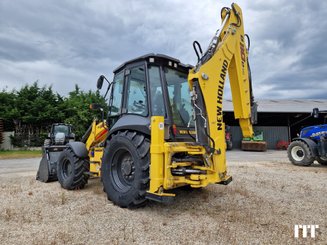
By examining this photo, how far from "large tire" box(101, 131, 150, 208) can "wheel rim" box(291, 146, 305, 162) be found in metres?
8.59

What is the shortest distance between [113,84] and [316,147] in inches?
339

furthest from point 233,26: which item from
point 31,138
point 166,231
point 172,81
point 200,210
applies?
point 31,138

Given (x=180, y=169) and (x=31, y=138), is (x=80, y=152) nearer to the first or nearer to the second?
(x=180, y=169)

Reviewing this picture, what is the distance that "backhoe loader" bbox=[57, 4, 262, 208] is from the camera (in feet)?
12.1

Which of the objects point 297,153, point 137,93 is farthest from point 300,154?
point 137,93

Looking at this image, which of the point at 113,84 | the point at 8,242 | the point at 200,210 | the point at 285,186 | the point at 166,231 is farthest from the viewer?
the point at 285,186

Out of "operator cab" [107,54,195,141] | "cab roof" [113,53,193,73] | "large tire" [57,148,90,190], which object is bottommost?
"large tire" [57,148,90,190]

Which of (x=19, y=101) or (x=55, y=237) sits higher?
(x=19, y=101)

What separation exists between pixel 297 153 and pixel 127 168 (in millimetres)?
8772

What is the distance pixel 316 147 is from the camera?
394 inches

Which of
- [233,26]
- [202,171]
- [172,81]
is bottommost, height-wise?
[202,171]

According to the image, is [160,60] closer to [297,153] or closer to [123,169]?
[123,169]

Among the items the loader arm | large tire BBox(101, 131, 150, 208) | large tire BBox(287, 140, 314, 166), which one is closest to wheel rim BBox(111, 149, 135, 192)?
large tire BBox(101, 131, 150, 208)

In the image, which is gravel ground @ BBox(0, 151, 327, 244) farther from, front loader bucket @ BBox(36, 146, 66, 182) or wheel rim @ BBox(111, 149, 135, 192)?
front loader bucket @ BBox(36, 146, 66, 182)
